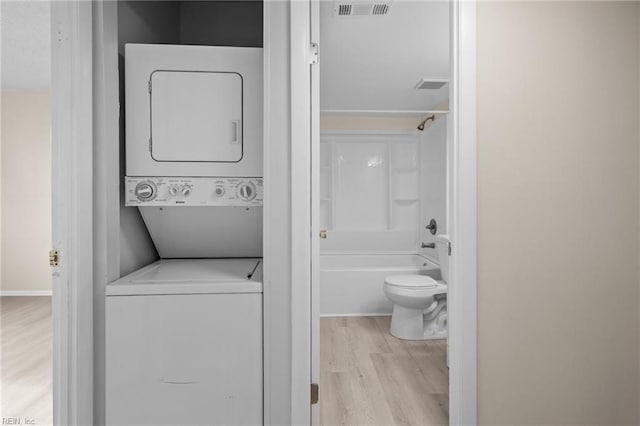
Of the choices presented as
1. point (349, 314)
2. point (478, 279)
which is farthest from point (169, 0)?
point (349, 314)

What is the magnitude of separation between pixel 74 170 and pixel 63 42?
1.51ft

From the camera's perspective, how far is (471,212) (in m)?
1.67

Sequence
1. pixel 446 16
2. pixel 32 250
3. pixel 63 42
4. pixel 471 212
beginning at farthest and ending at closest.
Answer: pixel 32 250 < pixel 446 16 < pixel 471 212 < pixel 63 42

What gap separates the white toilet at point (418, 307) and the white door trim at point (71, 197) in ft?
7.41

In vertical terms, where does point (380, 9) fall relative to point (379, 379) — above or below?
above

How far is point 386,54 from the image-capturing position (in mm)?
Result: 3023

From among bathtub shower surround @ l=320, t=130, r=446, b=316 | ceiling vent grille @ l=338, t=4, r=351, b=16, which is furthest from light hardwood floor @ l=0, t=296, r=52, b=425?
bathtub shower surround @ l=320, t=130, r=446, b=316

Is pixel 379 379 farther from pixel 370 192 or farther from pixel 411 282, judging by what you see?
pixel 370 192

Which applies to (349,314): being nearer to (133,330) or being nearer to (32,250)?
(133,330)

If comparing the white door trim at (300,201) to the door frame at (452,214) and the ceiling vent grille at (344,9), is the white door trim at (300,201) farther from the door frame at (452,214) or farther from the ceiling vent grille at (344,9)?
the ceiling vent grille at (344,9)

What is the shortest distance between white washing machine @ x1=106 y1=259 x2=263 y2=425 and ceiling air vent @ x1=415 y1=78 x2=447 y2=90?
2917 millimetres

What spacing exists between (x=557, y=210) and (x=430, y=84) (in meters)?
2.36

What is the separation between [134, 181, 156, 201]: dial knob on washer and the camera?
5.22ft

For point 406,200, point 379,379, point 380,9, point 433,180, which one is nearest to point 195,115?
point 380,9
